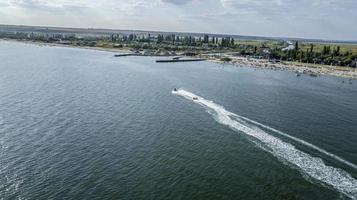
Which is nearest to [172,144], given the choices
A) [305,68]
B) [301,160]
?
[301,160]

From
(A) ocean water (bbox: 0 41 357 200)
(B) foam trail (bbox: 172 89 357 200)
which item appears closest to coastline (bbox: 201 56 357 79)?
(A) ocean water (bbox: 0 41 357 200)

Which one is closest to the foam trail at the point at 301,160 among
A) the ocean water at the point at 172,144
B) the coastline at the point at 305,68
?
the ocean water at the point at 172,144

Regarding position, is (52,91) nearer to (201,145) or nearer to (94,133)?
(94,133)

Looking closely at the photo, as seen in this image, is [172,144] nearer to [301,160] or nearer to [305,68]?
[301,160]

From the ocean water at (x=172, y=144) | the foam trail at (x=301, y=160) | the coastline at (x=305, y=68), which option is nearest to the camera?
the ocean water at (x=172, y=144)

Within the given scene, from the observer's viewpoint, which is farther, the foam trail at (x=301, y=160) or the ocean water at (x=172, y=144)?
the foam trail at (x=301, y=160)

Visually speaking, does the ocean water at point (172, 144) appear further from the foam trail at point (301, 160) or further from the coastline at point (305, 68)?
the coastline at point (305, 68)

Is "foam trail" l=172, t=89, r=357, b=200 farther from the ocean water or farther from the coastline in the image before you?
the coastline
